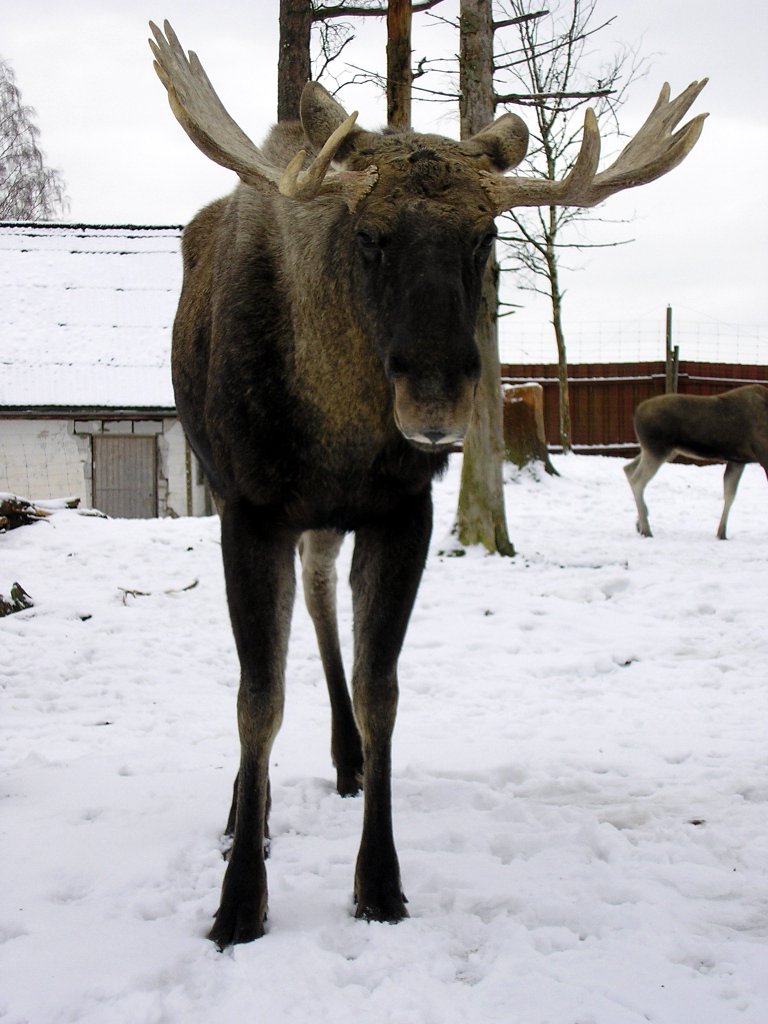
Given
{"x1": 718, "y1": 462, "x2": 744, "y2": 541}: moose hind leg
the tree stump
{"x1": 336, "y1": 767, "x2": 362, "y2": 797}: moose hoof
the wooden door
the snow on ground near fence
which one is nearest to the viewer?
the snow on ground near fence

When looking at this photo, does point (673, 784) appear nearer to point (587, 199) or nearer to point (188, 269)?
point (587, 199)

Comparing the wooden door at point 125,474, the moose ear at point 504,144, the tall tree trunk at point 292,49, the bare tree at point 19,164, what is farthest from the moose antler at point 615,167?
the bare tree at point 19,164

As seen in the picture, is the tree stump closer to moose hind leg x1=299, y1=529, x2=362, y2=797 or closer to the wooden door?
the wooden door

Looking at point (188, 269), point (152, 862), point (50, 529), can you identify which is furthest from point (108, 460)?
point (152, 862)

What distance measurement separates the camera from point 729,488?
1176 centimetres

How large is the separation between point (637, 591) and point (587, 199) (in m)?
5.85

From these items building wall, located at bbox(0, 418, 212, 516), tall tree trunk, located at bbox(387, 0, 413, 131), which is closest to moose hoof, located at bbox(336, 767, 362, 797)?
tall tree trunk, located at bbox(387, 0, 413, 131)

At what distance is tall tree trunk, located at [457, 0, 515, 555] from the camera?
898 cm

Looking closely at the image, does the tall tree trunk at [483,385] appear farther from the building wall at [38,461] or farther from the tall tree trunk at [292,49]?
the building wall at [38,461]

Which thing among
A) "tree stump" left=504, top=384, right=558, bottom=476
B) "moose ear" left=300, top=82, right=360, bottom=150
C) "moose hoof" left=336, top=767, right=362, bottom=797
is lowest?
"moose hoof" left=336, top=767, right=362, bottom=797

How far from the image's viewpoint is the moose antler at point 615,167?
2.90m

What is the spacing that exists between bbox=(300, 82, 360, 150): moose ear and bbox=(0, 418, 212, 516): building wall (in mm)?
13946

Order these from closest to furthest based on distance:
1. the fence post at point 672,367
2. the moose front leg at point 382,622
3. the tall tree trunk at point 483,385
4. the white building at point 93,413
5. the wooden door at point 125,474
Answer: the moose front leg at point 382,622 → the tall tree trunk at point 483,385 → the white building at point 93,413 → the wooden door at point 125,474 → the fence post at point 672,367

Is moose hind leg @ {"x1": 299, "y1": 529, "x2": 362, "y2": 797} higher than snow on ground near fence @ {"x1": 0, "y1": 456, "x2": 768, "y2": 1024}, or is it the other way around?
moose hind leg @ {"x1": 299, "y1": 529, "x2": 362, "y2": 797}
